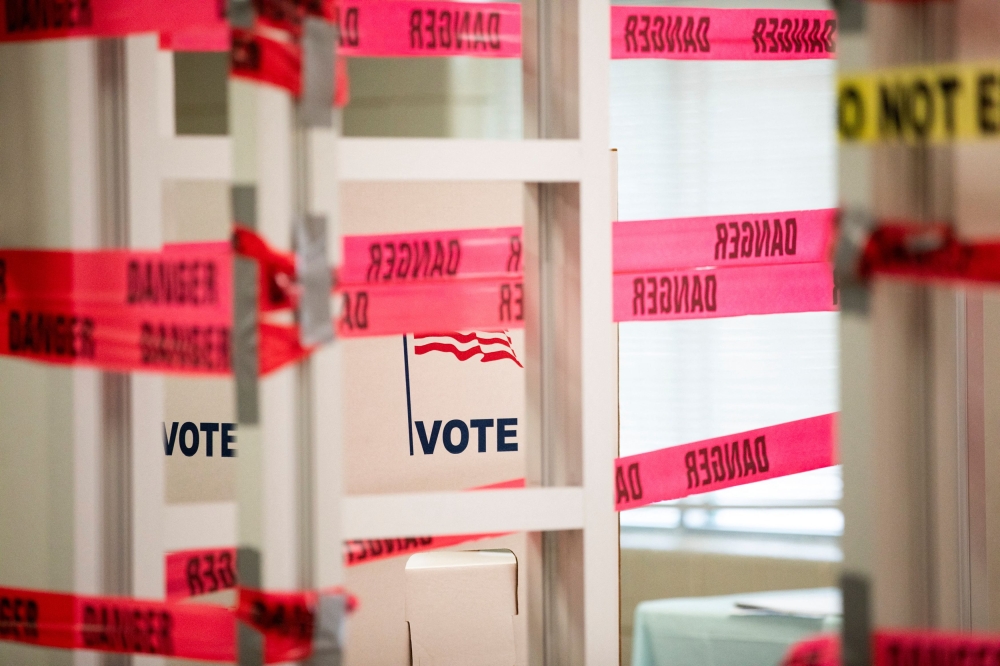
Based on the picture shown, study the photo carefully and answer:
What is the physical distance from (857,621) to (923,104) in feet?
1.49

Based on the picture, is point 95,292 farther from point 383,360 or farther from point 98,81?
point 383,360

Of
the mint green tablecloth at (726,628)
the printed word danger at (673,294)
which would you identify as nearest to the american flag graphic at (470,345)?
the printed word danger at (673,294)

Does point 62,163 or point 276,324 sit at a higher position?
point 62,163

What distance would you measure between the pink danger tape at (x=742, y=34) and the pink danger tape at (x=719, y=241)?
0.35 metres

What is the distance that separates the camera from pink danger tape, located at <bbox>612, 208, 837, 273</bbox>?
172cm

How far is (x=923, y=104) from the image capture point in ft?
2.50

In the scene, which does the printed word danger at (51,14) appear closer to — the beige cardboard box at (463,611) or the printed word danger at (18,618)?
the printed word danger at (18,618)

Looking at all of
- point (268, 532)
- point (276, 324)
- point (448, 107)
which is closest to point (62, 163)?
point (276, 324)

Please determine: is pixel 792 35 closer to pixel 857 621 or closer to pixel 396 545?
pixel 396 545

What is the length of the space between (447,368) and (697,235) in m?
0.80

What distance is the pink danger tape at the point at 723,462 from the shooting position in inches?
62.4

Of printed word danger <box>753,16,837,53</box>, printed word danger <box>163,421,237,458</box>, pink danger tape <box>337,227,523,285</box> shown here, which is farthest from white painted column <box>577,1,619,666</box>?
printed word danger <box>163,421,237,458</box>

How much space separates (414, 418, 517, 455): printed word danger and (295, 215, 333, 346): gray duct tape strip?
54.8 inches

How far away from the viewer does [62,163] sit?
1.14 m
